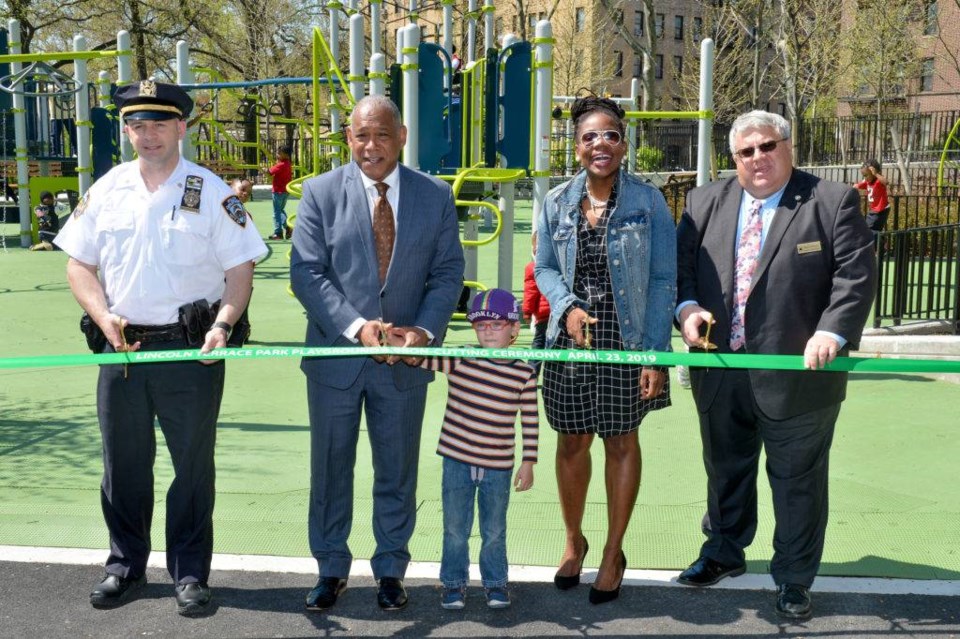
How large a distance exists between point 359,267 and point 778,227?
64.1 inches

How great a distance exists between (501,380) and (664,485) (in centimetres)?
202

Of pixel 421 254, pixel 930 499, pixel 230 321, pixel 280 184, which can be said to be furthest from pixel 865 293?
pixel 280 184

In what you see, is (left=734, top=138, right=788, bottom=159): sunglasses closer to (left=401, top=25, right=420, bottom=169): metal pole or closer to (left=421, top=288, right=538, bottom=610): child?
(left=421, top=288, right=538, bottom=610): child

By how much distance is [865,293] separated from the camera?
13.0 feet

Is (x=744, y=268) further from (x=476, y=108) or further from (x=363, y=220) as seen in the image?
(x=476, y=108)

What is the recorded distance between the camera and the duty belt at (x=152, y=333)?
162 inches

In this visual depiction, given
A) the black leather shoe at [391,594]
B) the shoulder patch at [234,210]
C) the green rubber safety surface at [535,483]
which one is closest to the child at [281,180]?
the green rubber safety surface at [535,483]

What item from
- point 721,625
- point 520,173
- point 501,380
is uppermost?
point 520,173

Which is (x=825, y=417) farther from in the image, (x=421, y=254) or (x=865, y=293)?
(x=421, y=254)

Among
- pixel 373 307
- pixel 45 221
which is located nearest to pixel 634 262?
pixel 373 307

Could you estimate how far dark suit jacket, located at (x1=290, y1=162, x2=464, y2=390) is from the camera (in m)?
4.18

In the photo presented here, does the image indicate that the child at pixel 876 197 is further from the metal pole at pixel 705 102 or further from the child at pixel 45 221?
the child at pixel 45 221

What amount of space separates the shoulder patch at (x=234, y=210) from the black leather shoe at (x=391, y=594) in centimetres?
154

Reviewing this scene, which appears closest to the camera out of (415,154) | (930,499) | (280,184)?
(930,499)
